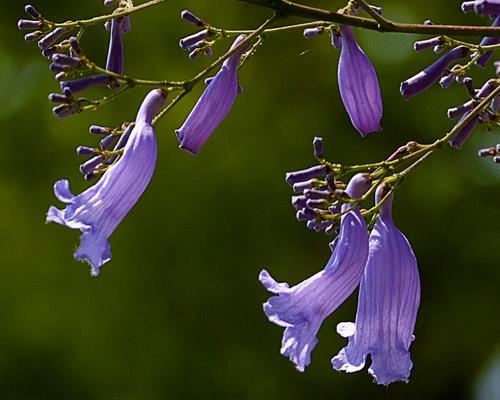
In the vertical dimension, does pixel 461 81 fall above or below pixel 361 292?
above

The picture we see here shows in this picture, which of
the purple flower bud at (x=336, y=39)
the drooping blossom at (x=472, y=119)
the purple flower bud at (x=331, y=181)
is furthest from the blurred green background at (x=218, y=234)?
the purple flower bud at (x=331, y=181)

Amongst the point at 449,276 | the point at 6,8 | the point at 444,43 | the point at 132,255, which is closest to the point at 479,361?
the point at 449,276

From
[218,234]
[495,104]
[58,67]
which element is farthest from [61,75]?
[218,234]

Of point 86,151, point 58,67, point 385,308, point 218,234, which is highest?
point 58,67

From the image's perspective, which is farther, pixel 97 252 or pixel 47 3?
pixel 47 3

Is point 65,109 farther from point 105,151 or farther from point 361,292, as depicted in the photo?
Answer: point 361,292

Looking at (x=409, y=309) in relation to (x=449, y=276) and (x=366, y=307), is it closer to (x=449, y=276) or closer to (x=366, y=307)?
(x=366, y=307)
